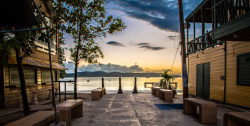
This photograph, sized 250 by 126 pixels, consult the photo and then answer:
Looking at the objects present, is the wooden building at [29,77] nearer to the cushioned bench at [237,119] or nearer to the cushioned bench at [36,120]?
the cushioned bench at [36,120]

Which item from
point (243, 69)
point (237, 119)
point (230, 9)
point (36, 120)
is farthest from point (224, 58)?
point (36, 120)

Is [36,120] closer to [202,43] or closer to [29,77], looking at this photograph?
[29,77]

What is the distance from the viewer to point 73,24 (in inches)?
409

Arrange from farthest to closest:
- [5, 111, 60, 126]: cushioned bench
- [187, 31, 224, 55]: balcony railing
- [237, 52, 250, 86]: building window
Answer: [187, 31, 224, 55]: balcony railing, [237, 52, 250, 86]: building window, [5, 111, 60, 126]: cushioned bench

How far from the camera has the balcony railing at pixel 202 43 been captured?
10.4m

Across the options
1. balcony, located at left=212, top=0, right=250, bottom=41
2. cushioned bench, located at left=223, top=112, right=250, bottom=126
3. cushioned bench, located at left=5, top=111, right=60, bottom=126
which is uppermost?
balcony, located at left=212, top=0, right=250, bottom=41

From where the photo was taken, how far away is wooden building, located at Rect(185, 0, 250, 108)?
5.72m

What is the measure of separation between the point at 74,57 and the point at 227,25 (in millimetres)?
9248

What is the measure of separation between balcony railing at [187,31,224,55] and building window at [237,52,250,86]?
73.5 inches

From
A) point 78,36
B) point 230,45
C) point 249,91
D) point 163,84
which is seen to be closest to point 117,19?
point 78,36

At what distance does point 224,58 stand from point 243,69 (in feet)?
5.02

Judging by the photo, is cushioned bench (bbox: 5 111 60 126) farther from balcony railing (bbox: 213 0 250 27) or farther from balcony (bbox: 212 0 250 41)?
balcony railing (bbox: 213 0 250 27)

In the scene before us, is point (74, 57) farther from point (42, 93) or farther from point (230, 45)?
point (230, 45)

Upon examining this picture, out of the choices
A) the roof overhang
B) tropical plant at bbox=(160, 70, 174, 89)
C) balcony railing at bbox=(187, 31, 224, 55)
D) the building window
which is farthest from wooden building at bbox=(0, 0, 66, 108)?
the roof overhang
